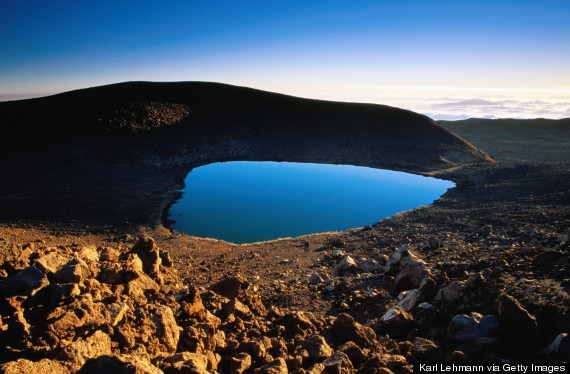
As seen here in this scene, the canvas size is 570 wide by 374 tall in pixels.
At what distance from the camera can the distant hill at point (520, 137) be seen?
49.0 metres

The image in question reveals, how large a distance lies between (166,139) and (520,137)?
2751 inches

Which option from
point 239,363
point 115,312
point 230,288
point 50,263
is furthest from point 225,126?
point 239,363

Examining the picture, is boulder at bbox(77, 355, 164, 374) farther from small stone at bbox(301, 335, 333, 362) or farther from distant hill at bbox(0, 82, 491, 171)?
distant hill at bbox(0, 82, 491, 171)

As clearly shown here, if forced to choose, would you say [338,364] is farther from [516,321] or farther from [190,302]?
[516,321]

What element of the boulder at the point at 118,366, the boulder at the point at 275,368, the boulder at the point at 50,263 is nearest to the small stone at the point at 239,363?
the boulder at the point at 275,368

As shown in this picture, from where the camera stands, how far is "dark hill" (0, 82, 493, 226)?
23031 millimetres

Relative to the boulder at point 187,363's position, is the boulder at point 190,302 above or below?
below

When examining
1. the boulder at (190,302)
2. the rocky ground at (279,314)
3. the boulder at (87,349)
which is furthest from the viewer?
the boulder at (190,302)

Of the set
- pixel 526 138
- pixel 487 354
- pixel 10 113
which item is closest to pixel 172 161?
pixel 10 113

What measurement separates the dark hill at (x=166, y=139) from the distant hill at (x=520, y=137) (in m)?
15.4

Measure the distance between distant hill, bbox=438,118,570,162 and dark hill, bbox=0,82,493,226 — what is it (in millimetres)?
15404

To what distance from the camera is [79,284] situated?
443 cm

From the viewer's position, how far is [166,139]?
34.9m

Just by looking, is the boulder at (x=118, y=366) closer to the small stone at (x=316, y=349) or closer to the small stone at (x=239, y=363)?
the small stone at (x=239, y=363)
